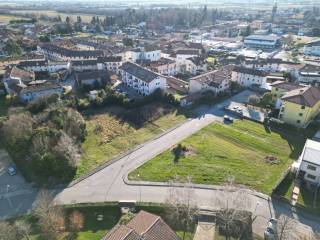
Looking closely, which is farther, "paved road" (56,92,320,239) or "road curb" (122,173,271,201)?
"road curb" (122,173,271,201)

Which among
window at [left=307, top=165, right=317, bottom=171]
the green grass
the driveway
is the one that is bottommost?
the driveway

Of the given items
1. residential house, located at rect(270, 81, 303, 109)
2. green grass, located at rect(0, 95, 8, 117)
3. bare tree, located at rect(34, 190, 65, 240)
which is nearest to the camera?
bare tree, located at rect(34, 190, 65, 240)

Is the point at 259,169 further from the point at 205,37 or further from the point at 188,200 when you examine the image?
the point at 205,37

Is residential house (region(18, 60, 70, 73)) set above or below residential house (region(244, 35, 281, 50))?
above

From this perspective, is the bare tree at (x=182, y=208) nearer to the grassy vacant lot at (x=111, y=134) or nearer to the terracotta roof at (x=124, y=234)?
the terracotta roof at (x=124, y=234)

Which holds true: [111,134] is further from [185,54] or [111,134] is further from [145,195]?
[185,54]

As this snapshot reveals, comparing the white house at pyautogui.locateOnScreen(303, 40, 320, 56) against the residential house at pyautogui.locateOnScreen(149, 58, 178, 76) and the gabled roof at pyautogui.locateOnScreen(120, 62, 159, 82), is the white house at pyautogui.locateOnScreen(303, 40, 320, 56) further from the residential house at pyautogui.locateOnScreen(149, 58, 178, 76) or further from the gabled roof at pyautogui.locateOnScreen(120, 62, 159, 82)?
the gabled roof at pyautogui.locateOnScreen(120, 62, 159, 82)

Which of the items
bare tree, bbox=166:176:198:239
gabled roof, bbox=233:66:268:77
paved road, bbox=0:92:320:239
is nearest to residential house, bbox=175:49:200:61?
gabled roof, bbox=233:66:268:77
